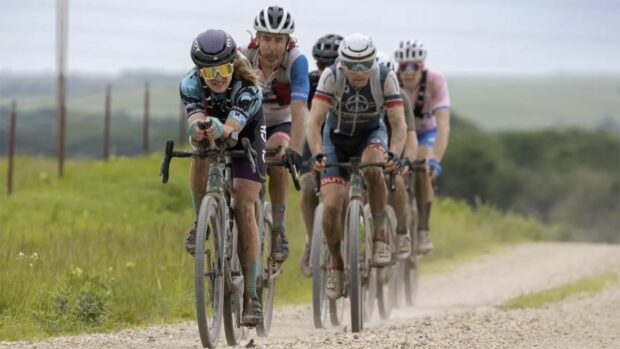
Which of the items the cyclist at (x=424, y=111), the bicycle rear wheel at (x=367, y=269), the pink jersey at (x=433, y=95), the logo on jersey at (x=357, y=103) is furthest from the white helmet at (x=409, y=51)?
the logo on jersey at (x=357, y=103)

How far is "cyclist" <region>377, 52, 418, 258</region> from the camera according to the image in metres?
14.8

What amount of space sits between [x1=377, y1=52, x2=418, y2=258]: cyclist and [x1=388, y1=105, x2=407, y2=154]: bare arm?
2057 mm

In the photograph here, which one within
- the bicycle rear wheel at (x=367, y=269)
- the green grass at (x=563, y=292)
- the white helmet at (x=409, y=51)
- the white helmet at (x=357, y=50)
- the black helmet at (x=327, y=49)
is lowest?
the green grass at (x=563, y=292)

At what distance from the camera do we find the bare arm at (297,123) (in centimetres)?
1198

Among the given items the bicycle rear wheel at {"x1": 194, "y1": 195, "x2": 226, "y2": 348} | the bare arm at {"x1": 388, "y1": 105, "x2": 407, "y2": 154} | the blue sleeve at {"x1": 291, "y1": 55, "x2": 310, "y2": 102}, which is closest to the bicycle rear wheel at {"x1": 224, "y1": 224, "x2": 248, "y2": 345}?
the bicycle rear wheel at {"x1": 194, "y1": 195, "x2": 226, "y2": 348}

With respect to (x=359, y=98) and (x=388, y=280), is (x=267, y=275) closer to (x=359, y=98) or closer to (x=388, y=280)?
(x=359, y=98)

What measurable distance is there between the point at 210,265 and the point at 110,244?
5.89m

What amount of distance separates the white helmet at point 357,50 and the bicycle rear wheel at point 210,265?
2758mm

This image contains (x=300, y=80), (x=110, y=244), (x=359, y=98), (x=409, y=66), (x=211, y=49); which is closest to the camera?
(x=211, y=49)

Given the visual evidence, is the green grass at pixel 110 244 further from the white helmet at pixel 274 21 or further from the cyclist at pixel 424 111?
the white helmet at pixel 274 21

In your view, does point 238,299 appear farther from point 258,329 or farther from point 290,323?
point 290,323

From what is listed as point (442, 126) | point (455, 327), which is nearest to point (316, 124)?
point (455, 327)

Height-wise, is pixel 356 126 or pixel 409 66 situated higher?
pixel 409 66

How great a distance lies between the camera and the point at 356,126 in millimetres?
12953
